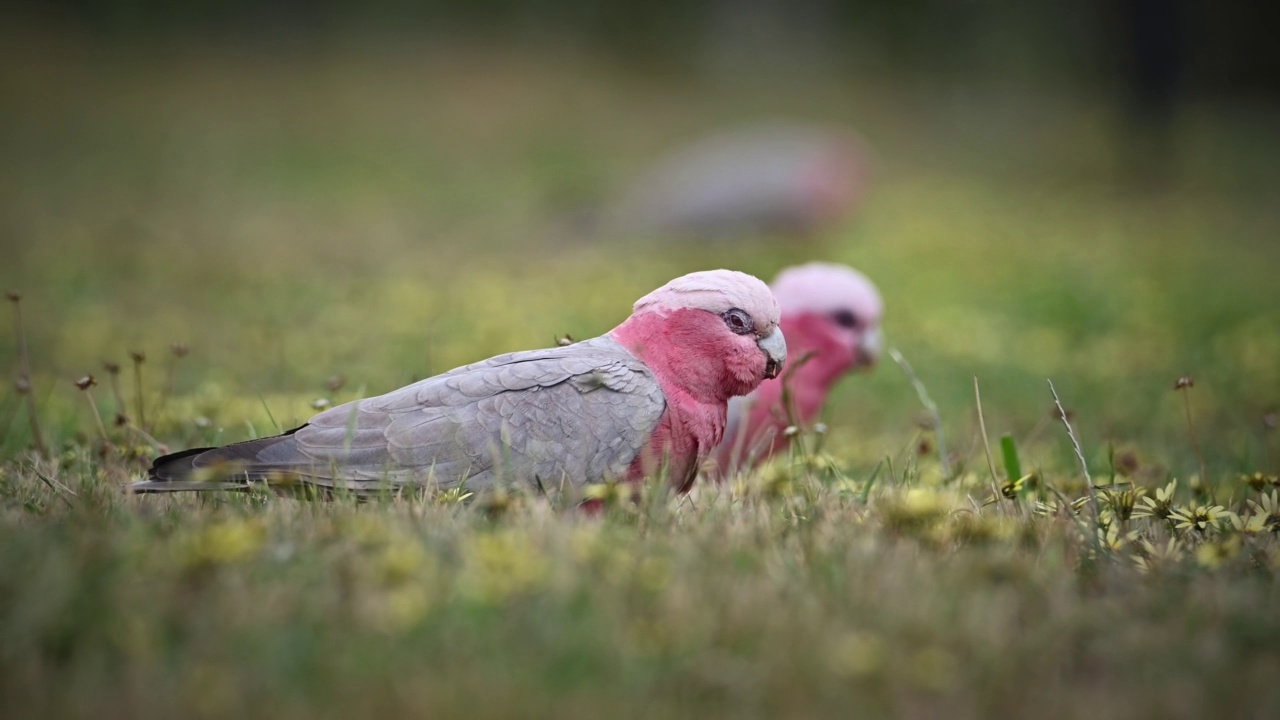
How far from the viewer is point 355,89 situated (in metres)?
17.0

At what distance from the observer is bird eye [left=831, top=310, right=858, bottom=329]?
13.3ft

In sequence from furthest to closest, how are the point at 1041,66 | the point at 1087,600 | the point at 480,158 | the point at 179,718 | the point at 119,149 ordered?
the point at 1041,66
the point at 480,158
the point at 119,149
the point at 1087,600
the point at 179,718

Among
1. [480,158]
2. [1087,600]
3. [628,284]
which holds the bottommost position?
[1087,600]

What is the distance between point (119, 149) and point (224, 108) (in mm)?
2691

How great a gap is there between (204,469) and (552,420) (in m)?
0.82

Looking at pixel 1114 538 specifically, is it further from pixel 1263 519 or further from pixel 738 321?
pixel 738 321

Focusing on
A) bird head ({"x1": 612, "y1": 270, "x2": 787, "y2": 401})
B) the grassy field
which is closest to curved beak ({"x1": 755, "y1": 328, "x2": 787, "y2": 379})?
bird head ({"x1": 612, "y1": 270, "x2": 787, "y2": 401})

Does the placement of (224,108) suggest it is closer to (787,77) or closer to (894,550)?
(787,77)

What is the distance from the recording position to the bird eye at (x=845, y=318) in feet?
13.3

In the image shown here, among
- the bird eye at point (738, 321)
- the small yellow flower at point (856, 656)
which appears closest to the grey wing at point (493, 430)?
the bird eye at point (738, 321)

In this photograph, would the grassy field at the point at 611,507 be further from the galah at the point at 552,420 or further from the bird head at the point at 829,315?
the bird head at the point at 829,315

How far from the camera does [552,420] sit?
2.62 meters

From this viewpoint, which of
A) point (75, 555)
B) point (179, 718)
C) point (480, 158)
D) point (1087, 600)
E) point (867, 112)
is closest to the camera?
point (179, 718)

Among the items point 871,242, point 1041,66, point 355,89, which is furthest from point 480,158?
point 1041,66
